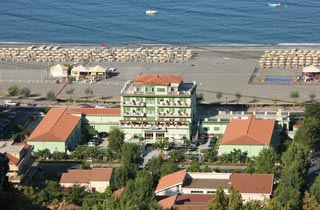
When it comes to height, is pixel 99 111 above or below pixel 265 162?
above

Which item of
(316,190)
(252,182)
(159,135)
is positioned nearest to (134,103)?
(159,135)

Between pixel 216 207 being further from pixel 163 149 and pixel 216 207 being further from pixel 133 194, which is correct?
pixel 163 149

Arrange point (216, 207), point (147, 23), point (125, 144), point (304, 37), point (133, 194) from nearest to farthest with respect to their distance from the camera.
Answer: point (216, 207), point (133, 194), point (125, 144), point (304, 37), point (147, 23)

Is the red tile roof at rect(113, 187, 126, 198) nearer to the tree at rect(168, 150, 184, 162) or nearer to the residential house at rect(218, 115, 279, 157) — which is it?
the tree at rect(168, 150, 184, 162)

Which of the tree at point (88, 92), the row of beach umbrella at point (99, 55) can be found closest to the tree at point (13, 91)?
the tree at point (88, 92)

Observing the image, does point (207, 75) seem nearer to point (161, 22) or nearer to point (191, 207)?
point (161, 22)

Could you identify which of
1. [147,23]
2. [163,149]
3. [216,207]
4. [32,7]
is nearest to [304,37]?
[147,23]

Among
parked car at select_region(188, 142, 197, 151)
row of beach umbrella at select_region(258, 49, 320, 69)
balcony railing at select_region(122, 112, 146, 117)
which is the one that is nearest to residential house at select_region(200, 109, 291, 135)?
parked car at select_region(188, 142, 197, 151)
